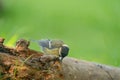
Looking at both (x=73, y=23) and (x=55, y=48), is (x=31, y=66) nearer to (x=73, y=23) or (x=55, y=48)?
(x=55, y=48)

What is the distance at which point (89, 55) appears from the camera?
2.14 m

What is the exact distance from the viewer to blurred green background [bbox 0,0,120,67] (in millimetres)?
2164

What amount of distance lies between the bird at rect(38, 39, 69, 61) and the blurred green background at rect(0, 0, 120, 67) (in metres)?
1.24

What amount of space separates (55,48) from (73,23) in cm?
173

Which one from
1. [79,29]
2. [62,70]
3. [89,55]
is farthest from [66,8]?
[62,70]

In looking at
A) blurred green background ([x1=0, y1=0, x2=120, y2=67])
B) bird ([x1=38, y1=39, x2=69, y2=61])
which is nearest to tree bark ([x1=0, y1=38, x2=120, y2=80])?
bird ([x1=38, y1=39, x2=69, y2=61])

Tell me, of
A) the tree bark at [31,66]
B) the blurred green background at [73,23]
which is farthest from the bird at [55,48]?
the blurred green background at [73,23]

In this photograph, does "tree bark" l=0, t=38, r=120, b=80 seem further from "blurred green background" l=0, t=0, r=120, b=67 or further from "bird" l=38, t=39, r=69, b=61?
"blurred green background" l=0, t=0, r=120, b=67

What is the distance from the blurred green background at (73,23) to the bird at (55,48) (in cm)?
124

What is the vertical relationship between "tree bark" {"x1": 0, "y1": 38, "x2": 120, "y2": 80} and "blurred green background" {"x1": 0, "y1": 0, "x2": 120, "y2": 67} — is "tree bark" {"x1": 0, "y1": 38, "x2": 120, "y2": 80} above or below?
above

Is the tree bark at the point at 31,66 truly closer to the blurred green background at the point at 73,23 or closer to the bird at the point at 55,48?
the bird at the point at 55,48

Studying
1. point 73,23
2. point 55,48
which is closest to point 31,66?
point 55,48

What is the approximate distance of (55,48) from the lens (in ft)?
2.42

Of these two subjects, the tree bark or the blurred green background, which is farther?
the blurred green background
